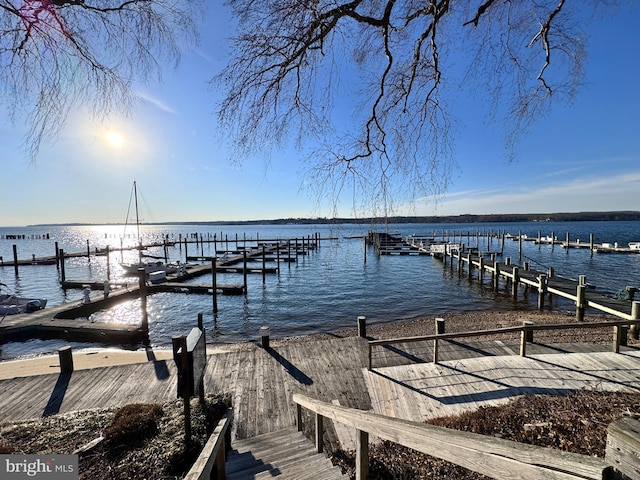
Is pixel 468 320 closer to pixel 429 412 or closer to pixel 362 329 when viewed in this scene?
pixel 362 329

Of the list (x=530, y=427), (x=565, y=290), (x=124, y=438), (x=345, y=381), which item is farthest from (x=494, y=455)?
(x=565, y=290)

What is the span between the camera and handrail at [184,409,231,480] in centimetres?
223

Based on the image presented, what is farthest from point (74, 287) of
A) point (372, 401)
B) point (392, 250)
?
point (392, 250)

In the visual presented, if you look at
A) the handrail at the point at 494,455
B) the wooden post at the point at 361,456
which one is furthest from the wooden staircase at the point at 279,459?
the handrail at the point at 494,455

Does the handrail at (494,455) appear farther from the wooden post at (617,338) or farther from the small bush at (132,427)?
the wooden post at (617,338)

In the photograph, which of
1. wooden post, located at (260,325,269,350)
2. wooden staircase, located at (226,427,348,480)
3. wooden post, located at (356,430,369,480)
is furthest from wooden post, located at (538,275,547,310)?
wooden post, located at (356,430,369,480)

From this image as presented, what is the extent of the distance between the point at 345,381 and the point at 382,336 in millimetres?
6377

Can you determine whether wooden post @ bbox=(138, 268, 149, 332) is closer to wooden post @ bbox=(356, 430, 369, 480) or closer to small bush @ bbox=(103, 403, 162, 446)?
small bush @ bbox=(103, 403, 162, 446)

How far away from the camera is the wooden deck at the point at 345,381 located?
613 cm

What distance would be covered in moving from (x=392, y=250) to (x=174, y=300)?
39358 mm

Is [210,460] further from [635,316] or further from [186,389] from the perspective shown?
[635,316]

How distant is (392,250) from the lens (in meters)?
53.9

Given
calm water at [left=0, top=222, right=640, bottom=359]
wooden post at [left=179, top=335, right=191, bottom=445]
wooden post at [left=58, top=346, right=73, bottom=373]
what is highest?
wooden post at [left=179, top=335, right=191, bottom=445]

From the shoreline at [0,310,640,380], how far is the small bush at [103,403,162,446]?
5227 millimetres
